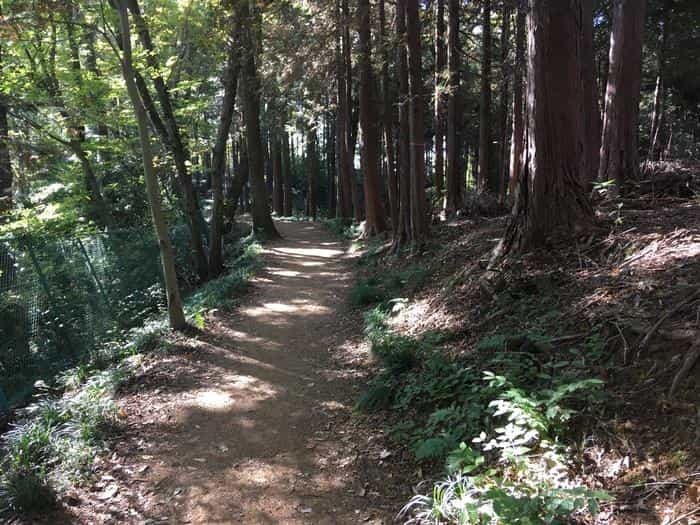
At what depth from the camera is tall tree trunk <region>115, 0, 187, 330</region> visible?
22.5 feet

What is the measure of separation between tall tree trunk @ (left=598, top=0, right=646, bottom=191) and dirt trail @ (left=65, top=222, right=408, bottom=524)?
17.0ft

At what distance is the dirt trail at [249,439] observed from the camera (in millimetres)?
3920

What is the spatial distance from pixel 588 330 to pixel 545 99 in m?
3.16

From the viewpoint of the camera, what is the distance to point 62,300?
8.95 meters

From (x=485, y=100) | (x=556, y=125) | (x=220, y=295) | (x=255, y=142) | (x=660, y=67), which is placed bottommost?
(x=220, y=295)

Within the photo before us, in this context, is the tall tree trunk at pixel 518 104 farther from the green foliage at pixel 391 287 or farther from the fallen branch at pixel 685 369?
the fallen branch at pixel 685 369

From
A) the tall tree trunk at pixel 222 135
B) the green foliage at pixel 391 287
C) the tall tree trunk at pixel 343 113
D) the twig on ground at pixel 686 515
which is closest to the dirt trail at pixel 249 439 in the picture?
the green foliage at pixel 391 287

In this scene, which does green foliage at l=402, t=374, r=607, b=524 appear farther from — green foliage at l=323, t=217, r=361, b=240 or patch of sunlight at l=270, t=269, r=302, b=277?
green foliage at l=323, t=217, r=361, b=240

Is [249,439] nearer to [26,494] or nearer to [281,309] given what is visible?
[26,494]

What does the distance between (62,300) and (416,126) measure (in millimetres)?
7899

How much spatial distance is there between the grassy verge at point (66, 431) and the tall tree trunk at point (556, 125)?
529 cm

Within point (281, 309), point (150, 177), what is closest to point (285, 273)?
point (281, 309)

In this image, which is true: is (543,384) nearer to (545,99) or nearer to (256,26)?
(545,99)

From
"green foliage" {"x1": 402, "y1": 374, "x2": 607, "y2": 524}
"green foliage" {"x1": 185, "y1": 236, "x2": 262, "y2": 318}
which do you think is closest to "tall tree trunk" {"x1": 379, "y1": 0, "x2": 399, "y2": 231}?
"green foliage" {"x1": 185, "y1": 236, "x2": 262, "y2": 318}
